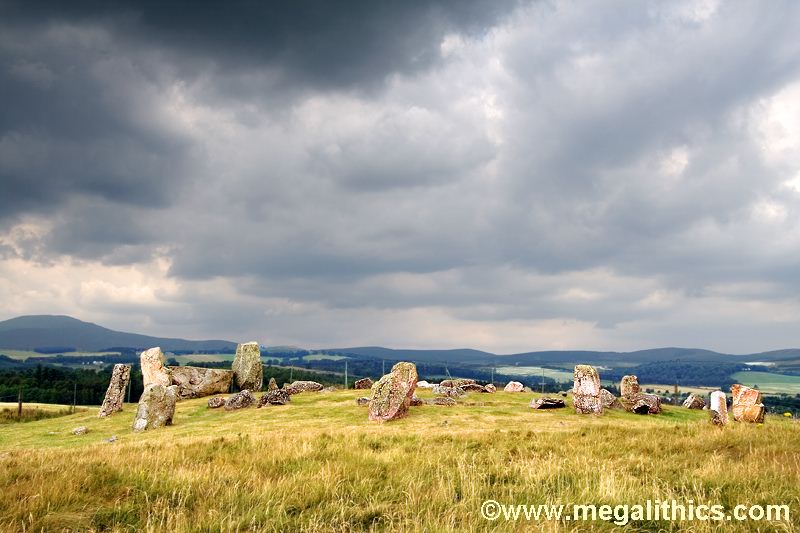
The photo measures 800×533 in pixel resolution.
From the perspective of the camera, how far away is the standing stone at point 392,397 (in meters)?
26.8

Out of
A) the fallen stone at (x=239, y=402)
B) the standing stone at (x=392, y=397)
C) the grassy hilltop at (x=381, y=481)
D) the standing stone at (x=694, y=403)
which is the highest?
the grassy hilltop at (x=381, y=481)

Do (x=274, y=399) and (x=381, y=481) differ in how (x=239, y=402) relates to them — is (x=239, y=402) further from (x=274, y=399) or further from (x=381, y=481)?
(x=381, y=481)

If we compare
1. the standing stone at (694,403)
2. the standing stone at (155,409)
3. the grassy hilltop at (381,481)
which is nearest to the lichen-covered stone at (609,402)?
the standing stone at (694,403)

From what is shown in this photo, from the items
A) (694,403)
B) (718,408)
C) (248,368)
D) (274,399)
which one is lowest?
(694,403)

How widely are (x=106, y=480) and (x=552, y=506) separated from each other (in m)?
7.01

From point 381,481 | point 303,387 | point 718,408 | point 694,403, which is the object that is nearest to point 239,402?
point 303,387

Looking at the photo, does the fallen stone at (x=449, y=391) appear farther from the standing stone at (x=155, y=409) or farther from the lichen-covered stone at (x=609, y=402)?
the standing stone at (x=155, y=409)

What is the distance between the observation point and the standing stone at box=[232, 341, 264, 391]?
46.1m

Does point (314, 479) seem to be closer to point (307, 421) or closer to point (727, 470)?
point (727, 470)

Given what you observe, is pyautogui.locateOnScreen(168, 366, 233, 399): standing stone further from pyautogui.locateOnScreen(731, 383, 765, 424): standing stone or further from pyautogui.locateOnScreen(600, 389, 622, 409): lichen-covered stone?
pyautogui.locateOnScreen(731, 383, 765, 424): standing stone

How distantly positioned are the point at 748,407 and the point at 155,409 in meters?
32.2

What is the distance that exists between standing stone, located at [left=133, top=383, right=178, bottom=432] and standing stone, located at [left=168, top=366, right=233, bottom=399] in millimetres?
13848

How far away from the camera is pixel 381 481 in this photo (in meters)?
8.11

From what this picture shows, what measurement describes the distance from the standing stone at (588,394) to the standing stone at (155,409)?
2473 centimetres
